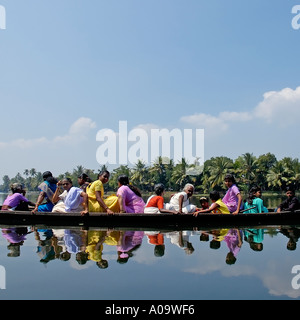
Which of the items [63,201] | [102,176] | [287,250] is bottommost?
[287,250]

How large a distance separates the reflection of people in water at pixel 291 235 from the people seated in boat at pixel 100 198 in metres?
3.76

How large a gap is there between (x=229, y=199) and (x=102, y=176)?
338 centimetres

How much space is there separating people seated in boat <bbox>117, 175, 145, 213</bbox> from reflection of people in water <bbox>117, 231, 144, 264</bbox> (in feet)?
3.09

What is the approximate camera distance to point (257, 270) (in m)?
4.12

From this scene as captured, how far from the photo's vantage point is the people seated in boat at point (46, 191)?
782 cm

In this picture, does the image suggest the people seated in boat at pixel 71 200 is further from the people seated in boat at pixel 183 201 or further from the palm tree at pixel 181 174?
the palm tree at pixel 181 174

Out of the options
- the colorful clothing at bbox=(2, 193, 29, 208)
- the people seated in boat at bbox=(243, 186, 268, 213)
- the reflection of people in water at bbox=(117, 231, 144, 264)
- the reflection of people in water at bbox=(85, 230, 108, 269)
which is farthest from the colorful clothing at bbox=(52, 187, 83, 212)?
the people seated in boat at bbox=(243, 186, 268, 213)

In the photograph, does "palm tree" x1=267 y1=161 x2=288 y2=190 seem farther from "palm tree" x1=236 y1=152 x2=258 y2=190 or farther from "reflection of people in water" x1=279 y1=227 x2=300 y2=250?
"reflection of people in water" x1=279 y1=227 x2=300 y2=250

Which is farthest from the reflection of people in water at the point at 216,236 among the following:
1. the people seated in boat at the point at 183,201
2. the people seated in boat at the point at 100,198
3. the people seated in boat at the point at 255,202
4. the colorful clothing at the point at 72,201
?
the colorful clothing at the point at 72,201

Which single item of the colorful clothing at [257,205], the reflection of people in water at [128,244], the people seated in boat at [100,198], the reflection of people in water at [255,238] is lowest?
the reflection of people in water at [255,238]

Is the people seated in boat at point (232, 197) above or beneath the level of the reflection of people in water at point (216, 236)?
above
